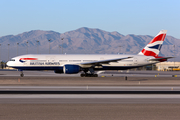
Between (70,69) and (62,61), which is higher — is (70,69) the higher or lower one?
the lower one

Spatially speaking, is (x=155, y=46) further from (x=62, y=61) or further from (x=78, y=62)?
(x=62, y=61)

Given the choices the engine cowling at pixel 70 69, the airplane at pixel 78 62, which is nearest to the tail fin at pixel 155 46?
the airplane at pixel 78 62
